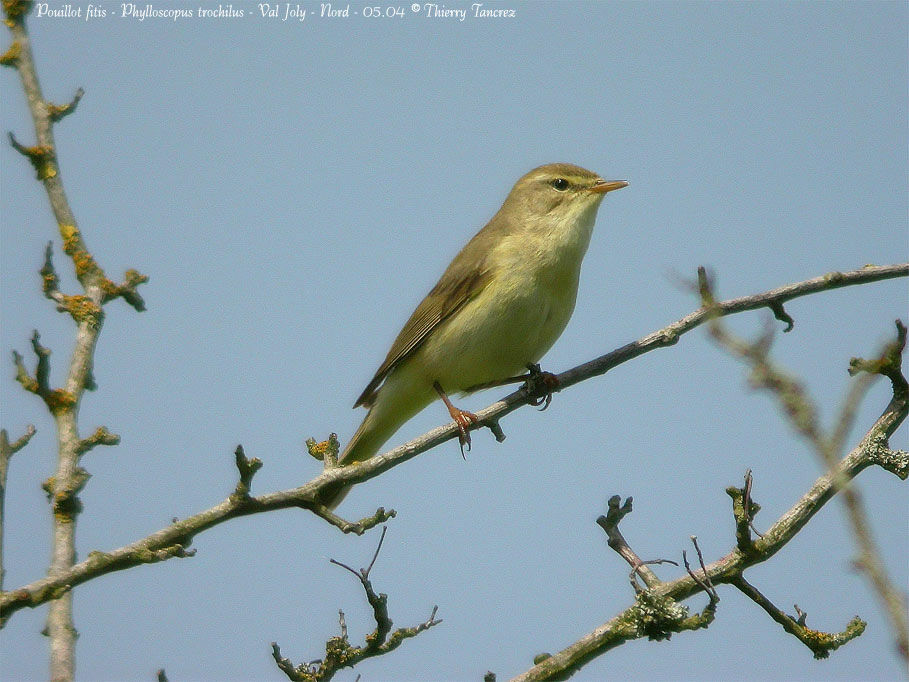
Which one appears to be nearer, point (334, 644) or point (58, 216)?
point (334, 644)

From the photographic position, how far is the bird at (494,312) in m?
5.30

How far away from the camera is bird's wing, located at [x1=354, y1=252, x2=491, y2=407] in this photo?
5555 mm

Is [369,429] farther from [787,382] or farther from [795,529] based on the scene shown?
[787,382]

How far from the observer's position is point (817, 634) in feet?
9.64

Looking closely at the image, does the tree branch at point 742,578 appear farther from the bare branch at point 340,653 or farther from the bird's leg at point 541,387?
the bird's leg at point 541,387

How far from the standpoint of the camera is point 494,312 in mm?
5285

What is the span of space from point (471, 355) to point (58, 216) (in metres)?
2.52

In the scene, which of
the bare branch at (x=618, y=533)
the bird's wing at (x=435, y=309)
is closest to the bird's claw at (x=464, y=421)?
the bird's wing at (x=435, y=309)

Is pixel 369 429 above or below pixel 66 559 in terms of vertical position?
above

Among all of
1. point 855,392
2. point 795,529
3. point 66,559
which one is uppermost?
point 66,559

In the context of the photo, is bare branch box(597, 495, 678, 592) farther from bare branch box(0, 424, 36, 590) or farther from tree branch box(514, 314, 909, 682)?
bare branch box(0, 424, 36, 590)

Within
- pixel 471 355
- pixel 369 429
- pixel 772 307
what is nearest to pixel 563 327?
pixel 471 355

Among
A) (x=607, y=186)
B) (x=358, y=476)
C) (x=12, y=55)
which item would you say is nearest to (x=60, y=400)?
(x=358, y=476)

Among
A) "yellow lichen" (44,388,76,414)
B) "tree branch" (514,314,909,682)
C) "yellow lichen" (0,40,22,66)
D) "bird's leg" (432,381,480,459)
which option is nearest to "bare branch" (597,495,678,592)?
"tree branch" (514,314,909,682)
